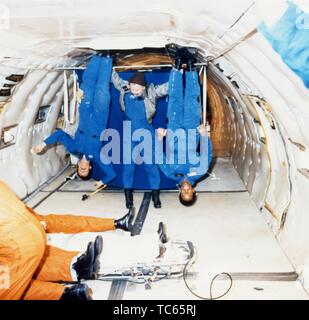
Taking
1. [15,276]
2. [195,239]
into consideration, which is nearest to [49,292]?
[15,276]

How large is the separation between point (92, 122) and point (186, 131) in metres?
1.43

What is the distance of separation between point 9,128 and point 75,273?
272 centimetres

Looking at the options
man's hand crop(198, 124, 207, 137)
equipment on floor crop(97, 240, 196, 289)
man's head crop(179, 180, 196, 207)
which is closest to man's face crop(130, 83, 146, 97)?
man's hand crop(198, 124, 207, 137)

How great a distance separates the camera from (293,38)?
6.49ft

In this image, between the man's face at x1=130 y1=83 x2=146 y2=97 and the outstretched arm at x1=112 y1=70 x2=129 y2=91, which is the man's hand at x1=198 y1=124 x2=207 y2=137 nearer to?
the man's face at x1=130 y1=83 x2=146 y2=97

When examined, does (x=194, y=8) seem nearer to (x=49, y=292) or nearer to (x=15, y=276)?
(x=15, y=276)

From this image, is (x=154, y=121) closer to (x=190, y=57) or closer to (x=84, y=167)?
(x=190, y=57)

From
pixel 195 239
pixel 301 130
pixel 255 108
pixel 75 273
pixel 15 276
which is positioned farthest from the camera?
pixel 255 108

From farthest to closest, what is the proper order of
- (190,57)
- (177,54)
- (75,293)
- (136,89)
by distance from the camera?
(136,89) < (190,57) < (177,54) < (75,293)

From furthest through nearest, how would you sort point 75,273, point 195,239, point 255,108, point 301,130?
point 255,108, point 195,239, point 75,273, point 301,130

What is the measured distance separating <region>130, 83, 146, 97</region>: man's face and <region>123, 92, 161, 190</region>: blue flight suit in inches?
2.1

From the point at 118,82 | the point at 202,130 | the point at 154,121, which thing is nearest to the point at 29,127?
the point at 118,82

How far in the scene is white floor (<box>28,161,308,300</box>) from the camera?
10.3 feet
